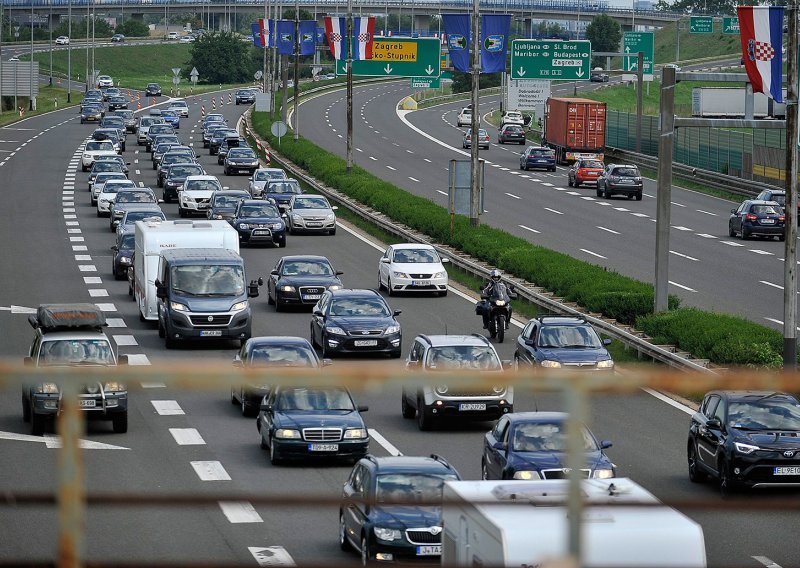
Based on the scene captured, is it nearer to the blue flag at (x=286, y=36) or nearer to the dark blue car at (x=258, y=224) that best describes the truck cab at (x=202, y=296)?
the dark blue car at (x=258, y=224)

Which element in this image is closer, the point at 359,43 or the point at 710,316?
the point at 710,316

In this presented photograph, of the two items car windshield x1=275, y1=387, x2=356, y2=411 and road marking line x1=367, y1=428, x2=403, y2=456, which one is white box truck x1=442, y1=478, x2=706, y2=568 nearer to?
car windshield x1=275, y1=387, x2=356, y2=411

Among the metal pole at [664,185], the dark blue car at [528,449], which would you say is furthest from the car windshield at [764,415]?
the metal pole at [664,185]

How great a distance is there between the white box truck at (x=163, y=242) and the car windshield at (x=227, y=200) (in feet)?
63.5

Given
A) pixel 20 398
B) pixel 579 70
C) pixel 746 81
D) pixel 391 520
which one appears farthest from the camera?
pixel 579 70

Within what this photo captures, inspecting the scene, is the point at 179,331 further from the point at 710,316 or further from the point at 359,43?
the point at 359,43

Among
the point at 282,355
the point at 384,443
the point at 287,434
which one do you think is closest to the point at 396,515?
the point at 287,434

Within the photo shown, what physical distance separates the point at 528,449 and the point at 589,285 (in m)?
18.8

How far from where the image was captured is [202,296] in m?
36.7

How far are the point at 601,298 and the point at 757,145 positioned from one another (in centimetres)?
4101

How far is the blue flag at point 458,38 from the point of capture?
54.2 m

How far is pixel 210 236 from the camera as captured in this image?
38844 mm

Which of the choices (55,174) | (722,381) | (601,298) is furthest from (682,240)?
(722,381)

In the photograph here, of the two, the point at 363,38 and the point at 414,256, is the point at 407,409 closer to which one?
the point at 414,256
